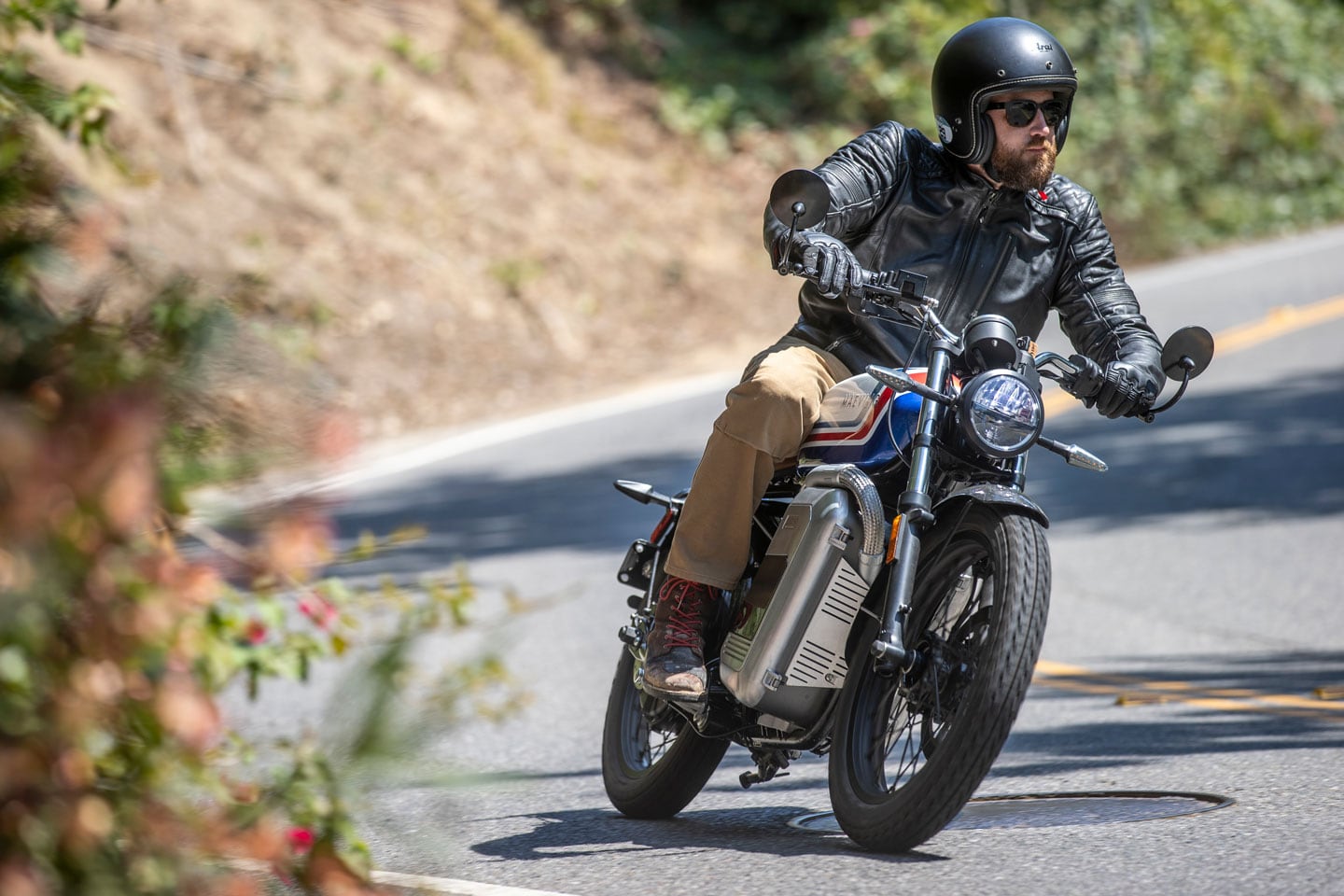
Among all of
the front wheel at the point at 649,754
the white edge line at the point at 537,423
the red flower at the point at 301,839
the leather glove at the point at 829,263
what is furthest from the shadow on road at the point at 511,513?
the red flower at the point at 301,839

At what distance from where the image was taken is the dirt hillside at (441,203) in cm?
1662

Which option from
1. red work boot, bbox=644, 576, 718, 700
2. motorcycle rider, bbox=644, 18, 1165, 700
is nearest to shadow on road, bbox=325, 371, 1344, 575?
red work boot, bbox=644, 576, 718, 700

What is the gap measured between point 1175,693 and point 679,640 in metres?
2.66

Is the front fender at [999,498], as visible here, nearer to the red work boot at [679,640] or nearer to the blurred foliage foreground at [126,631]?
the red work boot at [679,640]

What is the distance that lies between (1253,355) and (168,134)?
35.5 ft

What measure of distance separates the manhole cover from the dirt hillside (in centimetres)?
1057

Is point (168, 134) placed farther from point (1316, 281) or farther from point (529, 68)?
point (1316, 281)

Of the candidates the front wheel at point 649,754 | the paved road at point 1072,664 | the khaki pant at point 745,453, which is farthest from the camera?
the front wheel at point 649,754

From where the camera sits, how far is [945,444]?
13.7 feet

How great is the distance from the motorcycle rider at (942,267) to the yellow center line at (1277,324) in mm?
A: 9708

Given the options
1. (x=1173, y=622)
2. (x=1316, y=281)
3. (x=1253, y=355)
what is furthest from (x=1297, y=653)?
(x=1316, y=281)

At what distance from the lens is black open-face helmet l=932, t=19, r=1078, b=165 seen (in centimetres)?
445

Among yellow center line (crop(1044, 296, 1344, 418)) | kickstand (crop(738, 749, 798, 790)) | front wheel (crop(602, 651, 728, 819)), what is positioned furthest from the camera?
yellow center line (crop(1044, 296, 1344, 418))

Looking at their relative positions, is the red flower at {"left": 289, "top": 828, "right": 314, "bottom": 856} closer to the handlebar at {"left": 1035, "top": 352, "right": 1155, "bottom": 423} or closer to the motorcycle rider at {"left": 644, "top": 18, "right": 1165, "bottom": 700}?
the motorcycle rider at {"left": 644, "top": 18, "right": 1165, "bottom": 700}
